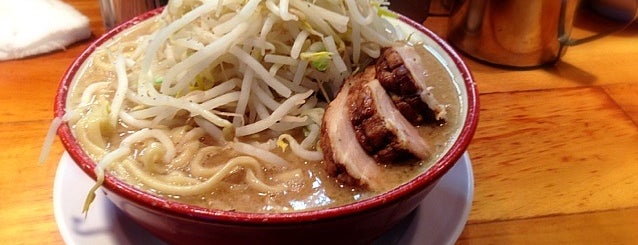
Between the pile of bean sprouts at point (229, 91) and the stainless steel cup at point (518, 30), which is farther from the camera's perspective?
the stainless steel cup at point (518, 30)

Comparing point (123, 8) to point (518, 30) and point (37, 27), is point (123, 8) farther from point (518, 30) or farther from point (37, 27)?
point (518, 30)

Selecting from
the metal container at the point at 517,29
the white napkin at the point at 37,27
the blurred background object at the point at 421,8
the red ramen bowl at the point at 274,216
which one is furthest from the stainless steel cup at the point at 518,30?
the white napkin at the point at 37,27

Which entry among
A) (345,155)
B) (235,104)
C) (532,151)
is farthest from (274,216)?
(532,151)

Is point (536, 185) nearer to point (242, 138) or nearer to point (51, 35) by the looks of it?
point (242, 138)

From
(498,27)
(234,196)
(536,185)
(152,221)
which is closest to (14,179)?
(152,221)

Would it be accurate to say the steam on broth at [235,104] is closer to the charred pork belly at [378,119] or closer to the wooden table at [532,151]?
the charred pork belly at [378,119]

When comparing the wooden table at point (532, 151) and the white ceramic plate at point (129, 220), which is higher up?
the white ceramic plate at point (129, 220)

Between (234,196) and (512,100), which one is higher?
(234,196)
